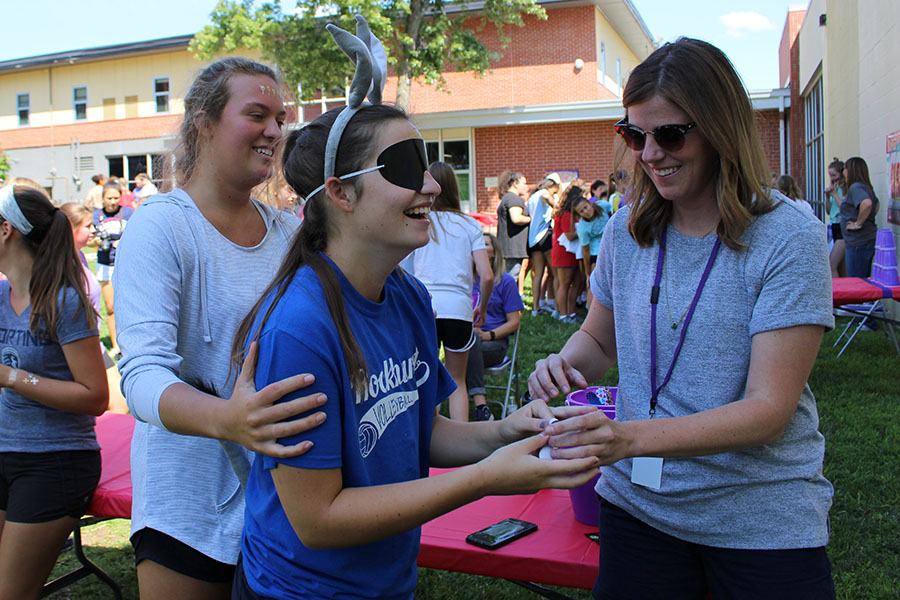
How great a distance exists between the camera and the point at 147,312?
1948 mm

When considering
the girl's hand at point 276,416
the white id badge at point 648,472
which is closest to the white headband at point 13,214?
the girl's hand at point 276,416

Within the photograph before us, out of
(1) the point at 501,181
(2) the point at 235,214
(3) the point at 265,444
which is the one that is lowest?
(3) the point at 265,444

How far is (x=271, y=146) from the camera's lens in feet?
7.42

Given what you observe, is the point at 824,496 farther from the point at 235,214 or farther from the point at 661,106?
the point at 235,214

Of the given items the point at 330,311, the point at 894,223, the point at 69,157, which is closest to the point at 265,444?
the point at 330,311

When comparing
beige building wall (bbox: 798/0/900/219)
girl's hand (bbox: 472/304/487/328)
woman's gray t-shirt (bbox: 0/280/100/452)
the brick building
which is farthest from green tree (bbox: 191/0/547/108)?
woman's gray t-shirt (bbox: 0/280/100/452)

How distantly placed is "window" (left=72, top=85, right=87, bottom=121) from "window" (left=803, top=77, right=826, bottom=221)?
29.3 m

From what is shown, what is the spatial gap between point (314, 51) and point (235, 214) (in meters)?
21.9

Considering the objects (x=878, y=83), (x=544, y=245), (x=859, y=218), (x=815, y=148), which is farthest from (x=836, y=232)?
(x=815, y=148)

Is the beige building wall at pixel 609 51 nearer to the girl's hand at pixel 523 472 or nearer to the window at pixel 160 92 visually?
the window at pixel 160 92

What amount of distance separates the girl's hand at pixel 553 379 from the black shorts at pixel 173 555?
1030 millimetres

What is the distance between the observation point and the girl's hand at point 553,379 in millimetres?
2137

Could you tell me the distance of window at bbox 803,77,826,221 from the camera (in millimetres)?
17438

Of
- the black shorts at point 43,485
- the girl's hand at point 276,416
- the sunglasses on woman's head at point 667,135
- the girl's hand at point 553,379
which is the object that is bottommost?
the black shorts at point 43,485
